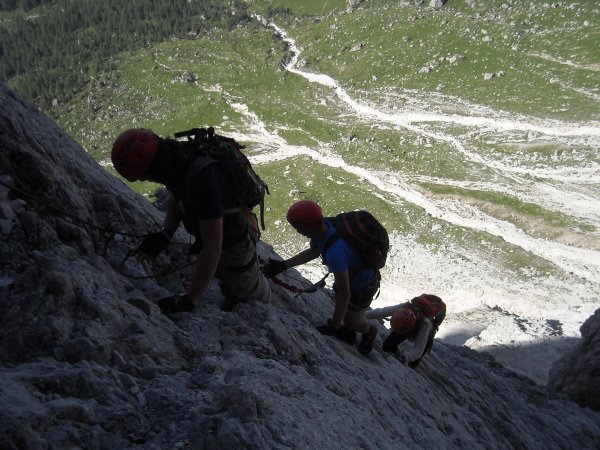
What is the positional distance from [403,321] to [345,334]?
4.80 ft

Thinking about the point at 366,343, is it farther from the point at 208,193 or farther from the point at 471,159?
the point at 471,159

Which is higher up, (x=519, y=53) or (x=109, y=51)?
(x=519, y=53)

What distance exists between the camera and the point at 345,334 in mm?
9133

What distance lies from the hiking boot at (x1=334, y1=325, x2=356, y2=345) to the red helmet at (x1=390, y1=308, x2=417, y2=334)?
3.84 ft

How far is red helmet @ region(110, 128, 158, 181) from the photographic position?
5008mm

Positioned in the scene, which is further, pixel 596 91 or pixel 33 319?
pixel 596 91

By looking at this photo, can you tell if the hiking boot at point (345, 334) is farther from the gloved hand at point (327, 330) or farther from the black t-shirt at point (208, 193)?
the black t-shirt at point (208, 193)

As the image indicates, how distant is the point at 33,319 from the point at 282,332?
3443 millimetres

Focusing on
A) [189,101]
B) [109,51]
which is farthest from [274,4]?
[189,101]

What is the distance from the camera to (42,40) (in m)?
126

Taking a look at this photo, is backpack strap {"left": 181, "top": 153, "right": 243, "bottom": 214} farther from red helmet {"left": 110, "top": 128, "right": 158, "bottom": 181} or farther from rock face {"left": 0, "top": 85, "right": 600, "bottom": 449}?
rock face {"left": 0, "top": 85, "right": 600, "bottom": 449}

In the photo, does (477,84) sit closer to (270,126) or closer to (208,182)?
(270,126)

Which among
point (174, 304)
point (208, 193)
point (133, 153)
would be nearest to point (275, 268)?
point (174, 304)

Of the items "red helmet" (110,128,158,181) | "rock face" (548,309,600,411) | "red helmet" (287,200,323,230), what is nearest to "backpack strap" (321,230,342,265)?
"red helmet" (287,200,323,230)
